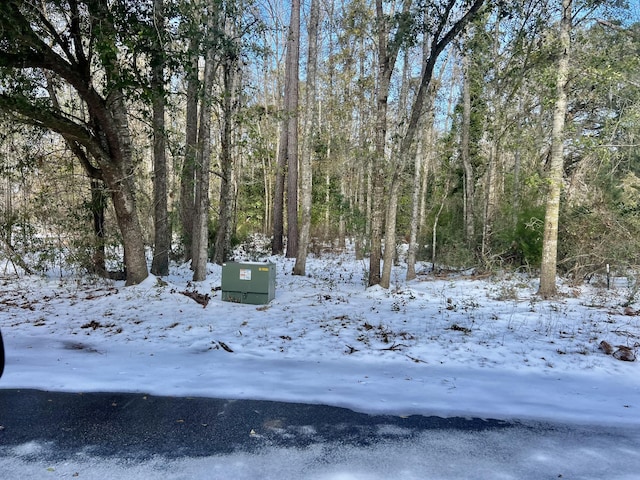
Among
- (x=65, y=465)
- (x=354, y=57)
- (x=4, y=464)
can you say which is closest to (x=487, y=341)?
(x=65, y=465)

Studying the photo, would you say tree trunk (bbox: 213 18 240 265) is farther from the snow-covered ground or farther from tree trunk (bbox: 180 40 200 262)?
the snow-covered ground

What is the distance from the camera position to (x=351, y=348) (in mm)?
5258

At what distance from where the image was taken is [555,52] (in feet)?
31.3

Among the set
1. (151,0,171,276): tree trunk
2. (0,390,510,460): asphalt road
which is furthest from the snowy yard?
(151,0,171,276): tree trunk

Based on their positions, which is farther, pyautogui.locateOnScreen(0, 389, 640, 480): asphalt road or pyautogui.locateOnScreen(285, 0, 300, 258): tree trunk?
pyautogui.locateOnScreen(285, 0, 300, 258): tree trunk

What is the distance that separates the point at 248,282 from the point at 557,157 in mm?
7081

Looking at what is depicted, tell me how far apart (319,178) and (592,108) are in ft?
48.3

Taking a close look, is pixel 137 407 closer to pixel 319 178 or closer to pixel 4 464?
pixel 4 464

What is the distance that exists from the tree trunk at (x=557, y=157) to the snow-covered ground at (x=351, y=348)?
601 mm

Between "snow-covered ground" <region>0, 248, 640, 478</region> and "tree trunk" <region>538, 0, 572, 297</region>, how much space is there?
0.60 metres

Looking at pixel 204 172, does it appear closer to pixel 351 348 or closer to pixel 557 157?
pixel 351 348

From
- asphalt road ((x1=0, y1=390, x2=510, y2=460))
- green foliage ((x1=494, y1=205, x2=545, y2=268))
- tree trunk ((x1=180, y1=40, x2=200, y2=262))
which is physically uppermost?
tree trunk ((x1=180, y1=40, x2=200, y2=262))

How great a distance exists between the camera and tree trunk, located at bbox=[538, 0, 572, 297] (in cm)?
810

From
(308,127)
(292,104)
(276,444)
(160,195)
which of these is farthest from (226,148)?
(276,444)
